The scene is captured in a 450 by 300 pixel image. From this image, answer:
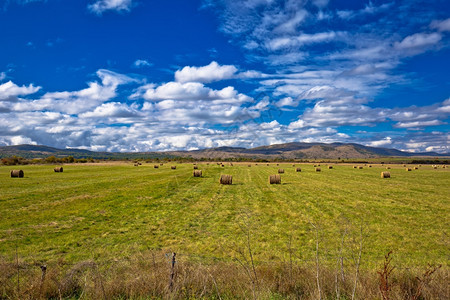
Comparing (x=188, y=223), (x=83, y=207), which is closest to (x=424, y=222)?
(x=188, y=223)

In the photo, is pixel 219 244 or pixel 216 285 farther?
pixel 219 244

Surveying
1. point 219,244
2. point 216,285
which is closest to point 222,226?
point 219,244

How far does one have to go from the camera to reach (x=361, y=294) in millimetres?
5895

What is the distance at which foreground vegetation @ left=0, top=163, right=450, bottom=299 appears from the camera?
21.1 ft

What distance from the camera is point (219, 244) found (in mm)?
11531

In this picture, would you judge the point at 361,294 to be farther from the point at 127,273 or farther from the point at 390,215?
the point at 390,215

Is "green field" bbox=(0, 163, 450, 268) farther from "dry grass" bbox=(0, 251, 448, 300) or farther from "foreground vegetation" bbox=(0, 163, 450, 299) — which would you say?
"dry grass" bbox=(0, 251, 448, 300)

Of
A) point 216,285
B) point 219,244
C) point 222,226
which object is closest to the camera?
point 216,285

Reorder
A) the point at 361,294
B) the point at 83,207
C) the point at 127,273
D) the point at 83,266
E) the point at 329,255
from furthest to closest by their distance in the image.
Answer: the point at 83,207
the point at 329,255
the point at 83,266
the point at 127,273
the point at 361,294

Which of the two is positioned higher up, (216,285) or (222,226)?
(216,285)

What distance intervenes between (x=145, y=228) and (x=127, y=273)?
304 inches

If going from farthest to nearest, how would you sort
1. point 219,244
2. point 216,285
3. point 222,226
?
point 222,226, point 219,244, point 216,285

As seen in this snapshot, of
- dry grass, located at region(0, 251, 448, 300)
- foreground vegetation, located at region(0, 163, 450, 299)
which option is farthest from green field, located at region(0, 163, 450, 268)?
dry grass, located at region(0, 251, 448, 300)

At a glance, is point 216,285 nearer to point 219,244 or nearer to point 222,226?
point 219,244
